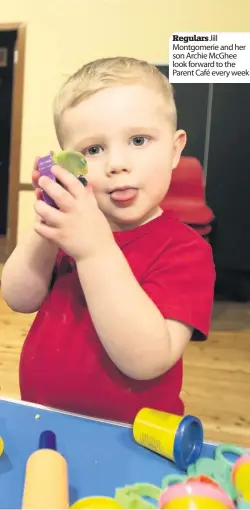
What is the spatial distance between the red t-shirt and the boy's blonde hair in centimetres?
11

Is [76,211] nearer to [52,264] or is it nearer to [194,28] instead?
[52,264]

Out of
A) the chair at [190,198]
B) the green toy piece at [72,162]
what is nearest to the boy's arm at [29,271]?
the green toy piece at [72,162]

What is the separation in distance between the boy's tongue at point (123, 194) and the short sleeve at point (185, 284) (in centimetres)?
6

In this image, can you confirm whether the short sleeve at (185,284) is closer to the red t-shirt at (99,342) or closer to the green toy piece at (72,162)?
the red t-shirt at (99,342)

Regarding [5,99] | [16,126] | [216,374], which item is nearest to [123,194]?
[216,374]

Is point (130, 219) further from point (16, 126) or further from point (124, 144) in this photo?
point (16, 126)

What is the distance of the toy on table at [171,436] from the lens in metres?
0.42

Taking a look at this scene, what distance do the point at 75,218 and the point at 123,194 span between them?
72 mm

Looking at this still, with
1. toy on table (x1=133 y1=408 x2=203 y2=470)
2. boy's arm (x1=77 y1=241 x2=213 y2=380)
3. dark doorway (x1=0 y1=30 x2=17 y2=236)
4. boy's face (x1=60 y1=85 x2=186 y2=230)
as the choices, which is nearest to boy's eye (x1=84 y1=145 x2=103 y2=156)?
boy's face (x1=60 y1=85 x2=186 y2=230)

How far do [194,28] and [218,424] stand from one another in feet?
5.47

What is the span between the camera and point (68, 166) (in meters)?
0.44

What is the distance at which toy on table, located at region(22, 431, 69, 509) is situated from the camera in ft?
1.11

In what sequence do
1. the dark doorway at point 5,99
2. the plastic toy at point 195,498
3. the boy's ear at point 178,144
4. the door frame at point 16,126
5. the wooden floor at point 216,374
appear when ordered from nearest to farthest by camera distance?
the plastic toy at point 195,498
the boy's ear at point 178,144
the wooden floor at point 216,374
the door frame at point 16,126
the dark doorway at point 5,99

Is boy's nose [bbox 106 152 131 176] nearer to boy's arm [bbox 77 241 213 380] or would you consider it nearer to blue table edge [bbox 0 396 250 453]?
boy's arm [bbox 77 241 213 380]
